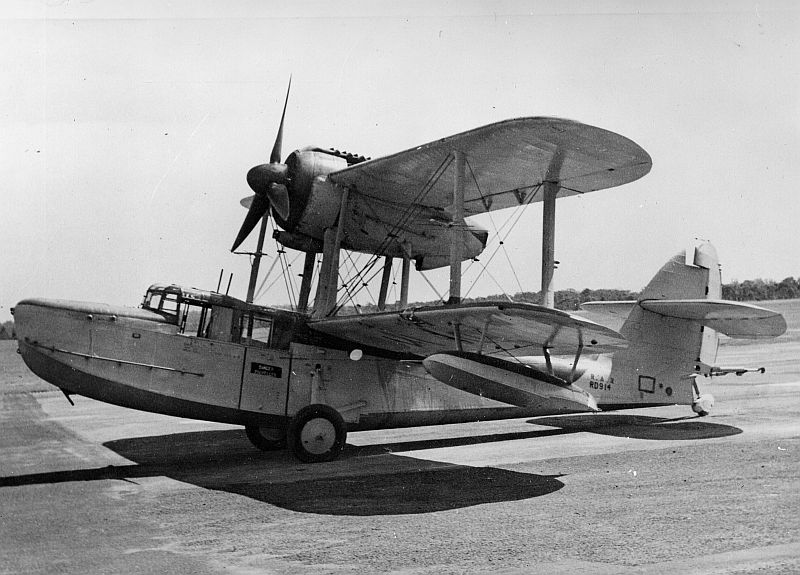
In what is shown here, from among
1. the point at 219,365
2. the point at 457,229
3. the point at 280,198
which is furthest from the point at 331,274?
the point at 457,229

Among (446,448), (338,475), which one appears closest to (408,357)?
(446,448)

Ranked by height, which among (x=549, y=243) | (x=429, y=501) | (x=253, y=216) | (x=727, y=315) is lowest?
(x=429, y=501)

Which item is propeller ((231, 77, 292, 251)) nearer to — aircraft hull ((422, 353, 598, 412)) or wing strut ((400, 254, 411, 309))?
wing strut ((400, 254, 411, 309))

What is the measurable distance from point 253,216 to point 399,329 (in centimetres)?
381

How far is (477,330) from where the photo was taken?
28.8ft

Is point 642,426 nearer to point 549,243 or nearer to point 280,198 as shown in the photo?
point 549,243

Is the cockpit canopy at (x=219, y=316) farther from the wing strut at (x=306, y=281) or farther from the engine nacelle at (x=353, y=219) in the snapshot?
the wing strut at (x=306, y=281)

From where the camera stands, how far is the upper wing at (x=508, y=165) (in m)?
8.07

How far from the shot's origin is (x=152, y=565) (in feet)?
16.4

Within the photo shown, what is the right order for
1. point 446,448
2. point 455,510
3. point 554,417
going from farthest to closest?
point 554,417 → point 446,448 → point 455,510

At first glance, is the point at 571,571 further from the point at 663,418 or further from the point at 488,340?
the point at 663,418

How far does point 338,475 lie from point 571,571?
4376 mm

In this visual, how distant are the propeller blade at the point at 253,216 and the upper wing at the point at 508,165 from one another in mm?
1455

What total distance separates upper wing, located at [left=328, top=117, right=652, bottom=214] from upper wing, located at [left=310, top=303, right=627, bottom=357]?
1972 mm
